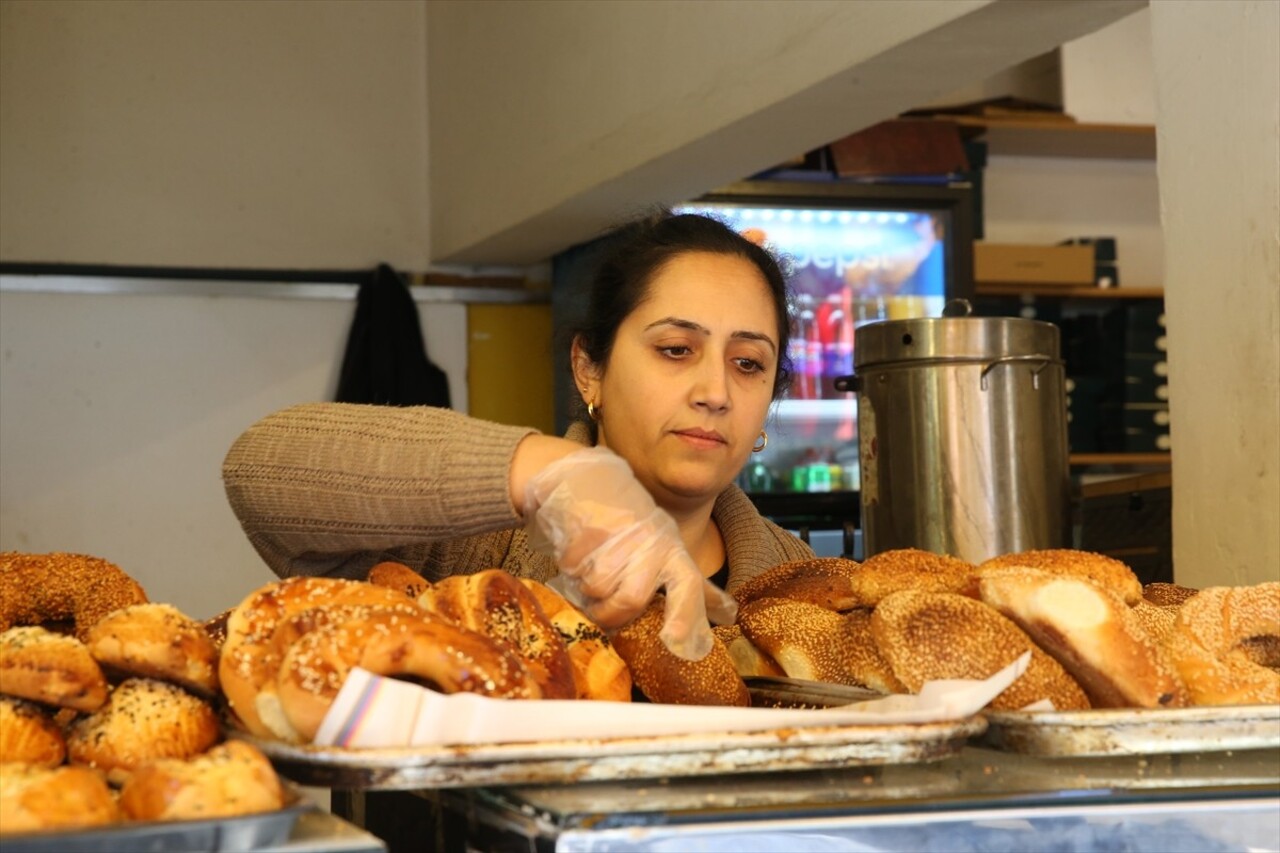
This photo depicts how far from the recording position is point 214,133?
13.6 ft

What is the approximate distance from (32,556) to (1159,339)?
3.97m

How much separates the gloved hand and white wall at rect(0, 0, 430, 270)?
132 inches

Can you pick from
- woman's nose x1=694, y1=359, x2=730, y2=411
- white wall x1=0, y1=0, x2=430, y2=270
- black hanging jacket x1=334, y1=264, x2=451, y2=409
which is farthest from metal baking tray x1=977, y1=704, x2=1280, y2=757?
white wall x1=0, y1=0, x2=430, y2=270

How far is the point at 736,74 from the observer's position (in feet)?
8.89

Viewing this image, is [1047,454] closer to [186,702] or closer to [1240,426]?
[1240,426]

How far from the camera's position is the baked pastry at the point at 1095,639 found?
0.81 meters

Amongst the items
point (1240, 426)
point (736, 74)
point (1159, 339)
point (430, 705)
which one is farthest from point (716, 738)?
point (1159, 339)

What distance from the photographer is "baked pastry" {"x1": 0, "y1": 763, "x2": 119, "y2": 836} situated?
1.86ft

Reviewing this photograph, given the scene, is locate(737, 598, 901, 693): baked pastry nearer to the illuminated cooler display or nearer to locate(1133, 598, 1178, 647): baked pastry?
locate(1133, 598, 1178, 647): baked pastry

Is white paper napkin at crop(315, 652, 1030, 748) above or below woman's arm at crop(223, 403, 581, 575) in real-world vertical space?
below

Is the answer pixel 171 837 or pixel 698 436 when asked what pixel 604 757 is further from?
pixel 698 436

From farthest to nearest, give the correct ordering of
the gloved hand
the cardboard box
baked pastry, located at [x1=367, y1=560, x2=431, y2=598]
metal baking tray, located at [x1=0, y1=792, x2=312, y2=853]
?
the cardboard box → the gloved hand → baked pastry, located at [x1=367, y1=560, x2=431, y2=598] → metal baking tray, located at [x1=0, y1=792, x2=312, y2=853]

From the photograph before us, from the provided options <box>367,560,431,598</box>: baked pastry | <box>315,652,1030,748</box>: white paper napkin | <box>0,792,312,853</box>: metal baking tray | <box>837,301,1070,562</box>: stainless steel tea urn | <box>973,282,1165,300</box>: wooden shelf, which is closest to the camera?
<box>0,792,312,853</box>: metal baking tray

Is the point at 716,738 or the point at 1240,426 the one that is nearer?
the point at 716,738
